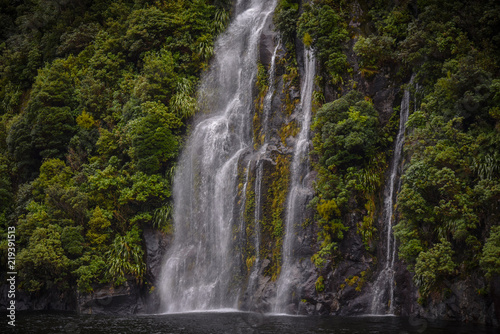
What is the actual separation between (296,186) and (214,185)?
5209mm

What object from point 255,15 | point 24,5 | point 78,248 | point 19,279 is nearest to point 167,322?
point 78,248

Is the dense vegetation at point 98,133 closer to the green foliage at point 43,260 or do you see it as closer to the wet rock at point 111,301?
the green foliage at point 43,260

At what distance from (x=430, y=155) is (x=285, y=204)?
25.3 ft

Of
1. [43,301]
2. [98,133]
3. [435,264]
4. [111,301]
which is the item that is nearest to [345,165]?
[435,264]

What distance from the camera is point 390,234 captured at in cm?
1830

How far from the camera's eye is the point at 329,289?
61.8ft

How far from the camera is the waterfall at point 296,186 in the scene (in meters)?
20.1

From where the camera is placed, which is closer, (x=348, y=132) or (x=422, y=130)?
(x=422, y=130)

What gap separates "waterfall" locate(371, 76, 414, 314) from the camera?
17734mm

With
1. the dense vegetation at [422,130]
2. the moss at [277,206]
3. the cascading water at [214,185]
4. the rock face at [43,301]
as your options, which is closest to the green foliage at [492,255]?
the dense vegetation at [422,130]

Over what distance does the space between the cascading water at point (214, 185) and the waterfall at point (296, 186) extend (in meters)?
2.85

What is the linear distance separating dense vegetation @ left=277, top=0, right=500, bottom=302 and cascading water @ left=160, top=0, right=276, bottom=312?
541 centimetres

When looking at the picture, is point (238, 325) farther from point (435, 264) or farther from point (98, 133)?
point (98, 133)

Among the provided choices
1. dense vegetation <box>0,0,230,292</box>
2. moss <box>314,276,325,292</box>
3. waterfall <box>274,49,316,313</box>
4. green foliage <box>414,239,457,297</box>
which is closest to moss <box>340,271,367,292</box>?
moss <box>314,276,325,292</box>
